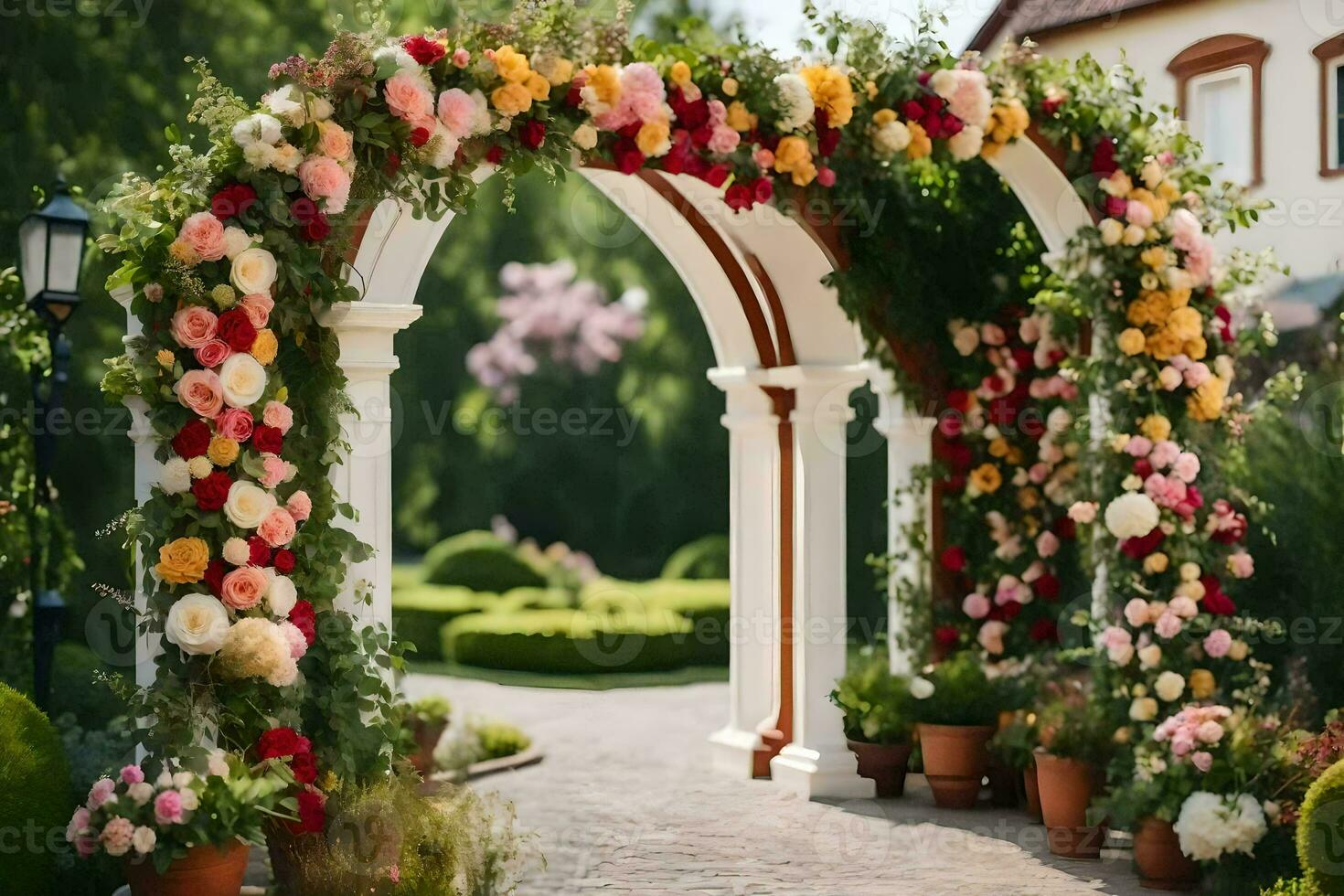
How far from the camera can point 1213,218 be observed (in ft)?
24.5

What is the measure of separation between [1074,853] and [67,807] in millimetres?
4304

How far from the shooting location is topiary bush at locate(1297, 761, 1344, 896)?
17.4 ft

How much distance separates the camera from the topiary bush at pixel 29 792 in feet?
18.0

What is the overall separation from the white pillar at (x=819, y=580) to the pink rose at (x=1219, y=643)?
228cm

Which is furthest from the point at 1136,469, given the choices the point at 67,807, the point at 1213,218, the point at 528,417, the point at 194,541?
the point at 528,417

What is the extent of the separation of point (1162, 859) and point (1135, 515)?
1.47 m

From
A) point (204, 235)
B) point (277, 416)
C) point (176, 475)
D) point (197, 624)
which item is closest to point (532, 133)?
point (204, 235)

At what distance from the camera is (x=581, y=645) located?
54.7 ft

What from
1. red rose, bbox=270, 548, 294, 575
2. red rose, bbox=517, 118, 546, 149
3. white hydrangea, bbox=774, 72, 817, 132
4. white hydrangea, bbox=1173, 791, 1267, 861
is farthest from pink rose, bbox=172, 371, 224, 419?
white hydrangea, bbox=1173, 791, 1267, 861

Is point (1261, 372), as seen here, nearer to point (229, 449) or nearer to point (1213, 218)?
point (1213, 218)

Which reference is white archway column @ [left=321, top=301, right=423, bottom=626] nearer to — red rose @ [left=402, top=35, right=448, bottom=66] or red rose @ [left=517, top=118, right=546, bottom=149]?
red rose @ [left=517, top=118, right=546, bottom=149]

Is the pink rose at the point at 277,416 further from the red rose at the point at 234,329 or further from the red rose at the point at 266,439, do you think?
the red rose at the point at 234,329

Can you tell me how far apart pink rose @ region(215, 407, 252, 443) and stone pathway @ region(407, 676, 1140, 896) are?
7.87 feet

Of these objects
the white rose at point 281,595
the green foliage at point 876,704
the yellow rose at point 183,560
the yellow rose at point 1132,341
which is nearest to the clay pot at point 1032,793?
the green foliage at point 876,704
